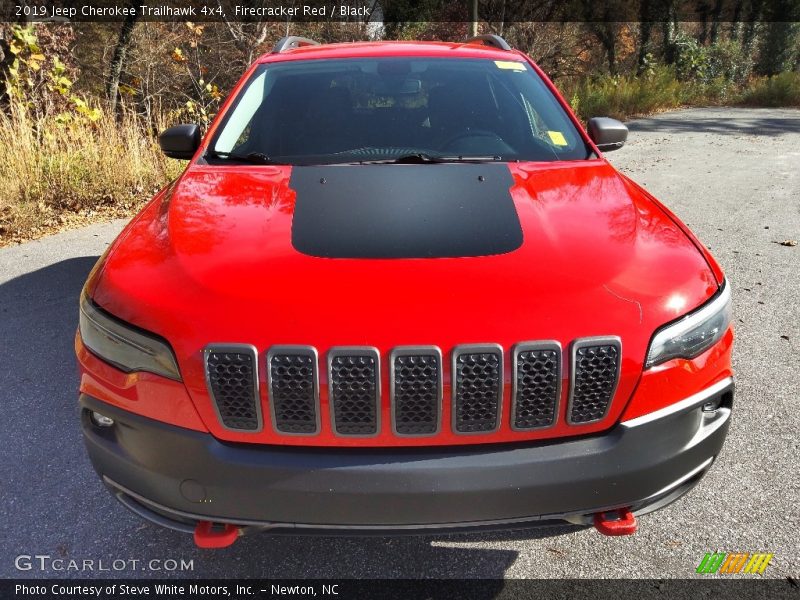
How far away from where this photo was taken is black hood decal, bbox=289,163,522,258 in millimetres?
1935

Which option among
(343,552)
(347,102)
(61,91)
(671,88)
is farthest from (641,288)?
(671,88)

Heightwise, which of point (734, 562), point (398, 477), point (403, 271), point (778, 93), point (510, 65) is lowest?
point (778, 93)

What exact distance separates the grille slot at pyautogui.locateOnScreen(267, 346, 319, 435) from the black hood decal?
0.40 m

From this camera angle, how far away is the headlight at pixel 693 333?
1.73 meters

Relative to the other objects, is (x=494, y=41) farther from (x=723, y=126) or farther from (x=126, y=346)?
(x=723, y=126)

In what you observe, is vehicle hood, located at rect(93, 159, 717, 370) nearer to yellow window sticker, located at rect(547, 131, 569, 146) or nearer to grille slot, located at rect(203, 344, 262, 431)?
grille slot, located at rect(203, 344, 262, 431)

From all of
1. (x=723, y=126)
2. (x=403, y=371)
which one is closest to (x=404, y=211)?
(x=403, y=371)

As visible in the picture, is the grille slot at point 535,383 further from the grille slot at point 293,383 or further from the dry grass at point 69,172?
the dry grass at point 69,172

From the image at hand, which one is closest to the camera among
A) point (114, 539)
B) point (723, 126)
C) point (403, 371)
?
point (403, 371)

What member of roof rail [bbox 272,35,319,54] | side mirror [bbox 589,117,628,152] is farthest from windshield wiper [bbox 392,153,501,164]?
roof rail [bbox 272,35,319,54]

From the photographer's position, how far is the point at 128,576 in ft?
7.10

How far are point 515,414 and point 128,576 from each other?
58.4 inches

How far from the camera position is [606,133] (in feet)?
10.7

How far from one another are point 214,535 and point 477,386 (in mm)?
852
